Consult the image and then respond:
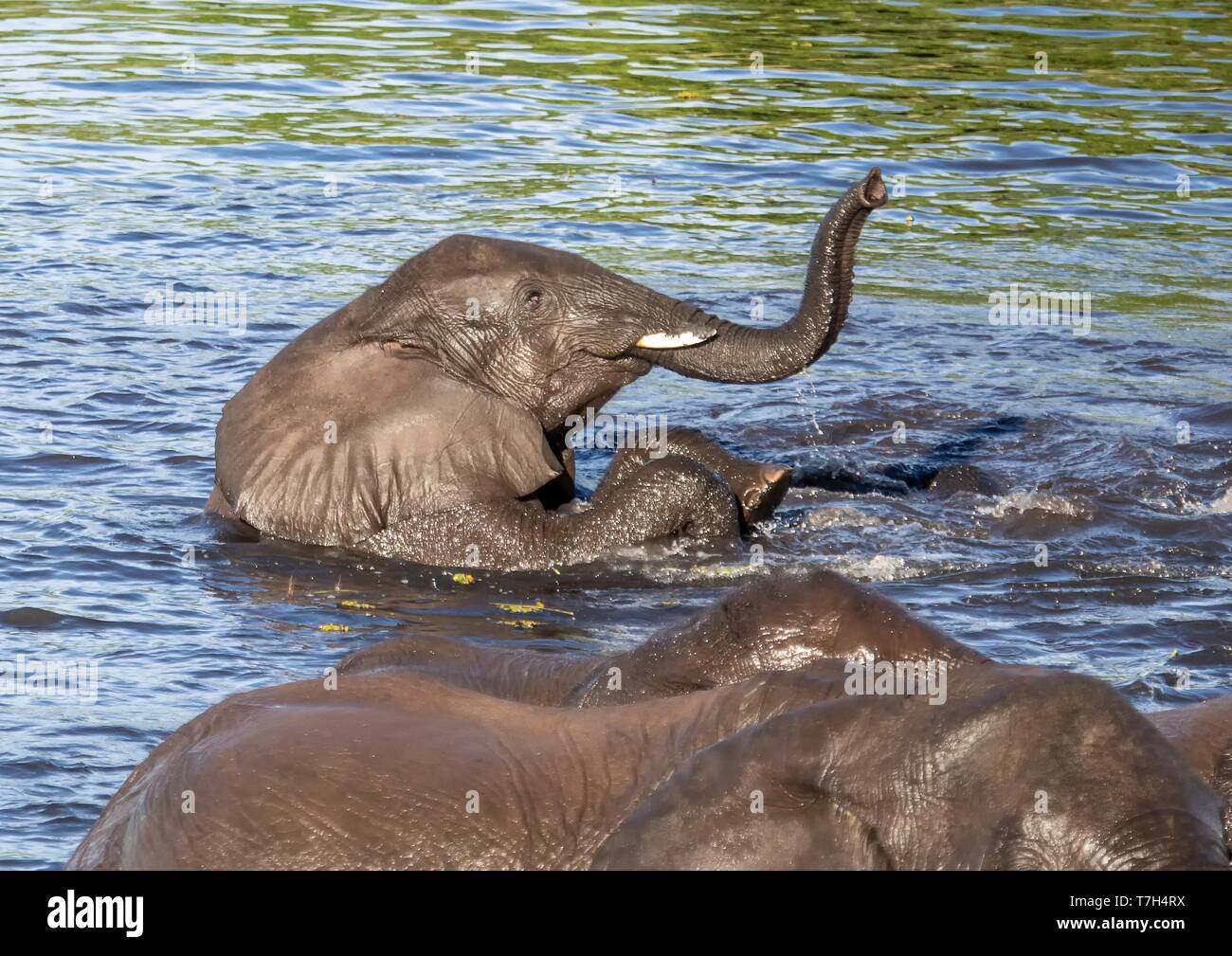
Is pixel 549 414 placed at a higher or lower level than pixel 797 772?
lower

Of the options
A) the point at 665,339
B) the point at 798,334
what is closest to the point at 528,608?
the point at 665,339

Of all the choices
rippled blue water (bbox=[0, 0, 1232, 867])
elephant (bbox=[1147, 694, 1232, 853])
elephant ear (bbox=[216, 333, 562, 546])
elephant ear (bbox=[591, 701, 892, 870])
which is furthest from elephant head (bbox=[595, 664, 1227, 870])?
elephant ear (bbox=[216, 333, 562, 546])

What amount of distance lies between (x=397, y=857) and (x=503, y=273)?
614 centimetres

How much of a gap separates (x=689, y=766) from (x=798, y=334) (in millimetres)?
6312

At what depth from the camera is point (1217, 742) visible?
3.35m

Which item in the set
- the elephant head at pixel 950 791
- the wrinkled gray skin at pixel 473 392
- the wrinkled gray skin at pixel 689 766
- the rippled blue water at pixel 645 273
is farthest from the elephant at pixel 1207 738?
the wrinkled gray skin at pixel 473 392

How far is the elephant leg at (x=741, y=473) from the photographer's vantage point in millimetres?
9000

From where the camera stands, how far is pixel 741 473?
29.8 ft

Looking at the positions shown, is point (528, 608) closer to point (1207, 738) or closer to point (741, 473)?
point (741, 473)

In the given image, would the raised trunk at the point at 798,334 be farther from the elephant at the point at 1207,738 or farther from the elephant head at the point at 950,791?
the elephant head at the point at 950,791

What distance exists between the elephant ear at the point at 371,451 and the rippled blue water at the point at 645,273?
0.26 meters

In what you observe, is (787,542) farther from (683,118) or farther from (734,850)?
(683,118)

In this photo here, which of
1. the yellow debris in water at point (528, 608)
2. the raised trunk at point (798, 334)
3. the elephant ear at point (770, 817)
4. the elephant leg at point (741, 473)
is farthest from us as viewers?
the elephant leg at point (741, 473)
